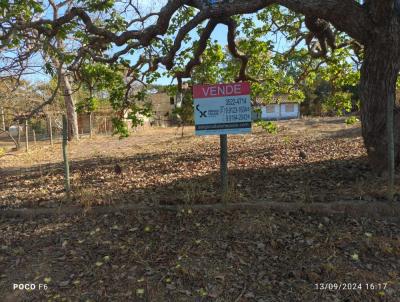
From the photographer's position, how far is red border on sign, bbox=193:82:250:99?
4918mm

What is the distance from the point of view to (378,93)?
5.58 metres

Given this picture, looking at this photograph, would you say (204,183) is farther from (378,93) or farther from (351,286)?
(351,286)

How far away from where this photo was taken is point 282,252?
409cm

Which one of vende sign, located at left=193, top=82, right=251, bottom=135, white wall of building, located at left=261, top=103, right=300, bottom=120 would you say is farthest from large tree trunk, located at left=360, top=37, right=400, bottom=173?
white wall of building, located at left=261, top=103, right=300, bottom=120

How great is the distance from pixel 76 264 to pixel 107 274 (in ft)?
1.55

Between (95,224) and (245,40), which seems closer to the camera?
(95,224)

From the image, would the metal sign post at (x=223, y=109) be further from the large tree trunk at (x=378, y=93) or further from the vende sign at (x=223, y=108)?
the large tree trunk at (x=378, y=93)

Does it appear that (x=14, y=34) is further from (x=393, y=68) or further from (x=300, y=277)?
(x=393, y=68)

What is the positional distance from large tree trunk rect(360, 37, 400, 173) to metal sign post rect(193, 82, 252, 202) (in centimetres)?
206

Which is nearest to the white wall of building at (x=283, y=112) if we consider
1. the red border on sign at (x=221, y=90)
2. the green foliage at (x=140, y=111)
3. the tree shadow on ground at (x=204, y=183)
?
the tree shadow on ground at (x=204, y=183)

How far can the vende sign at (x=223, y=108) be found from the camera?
4918 millimetres

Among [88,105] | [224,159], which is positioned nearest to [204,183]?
[224,159]

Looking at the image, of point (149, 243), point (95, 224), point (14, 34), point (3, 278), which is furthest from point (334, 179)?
point (14, 34)

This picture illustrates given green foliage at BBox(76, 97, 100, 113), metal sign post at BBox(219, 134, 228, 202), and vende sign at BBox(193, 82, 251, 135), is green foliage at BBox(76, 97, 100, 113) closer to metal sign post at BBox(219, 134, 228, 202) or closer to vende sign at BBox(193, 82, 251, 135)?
vende sign at BBox(193, 82, 251, 135)
